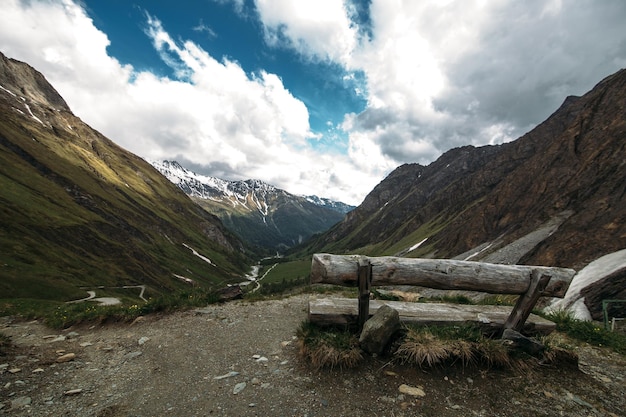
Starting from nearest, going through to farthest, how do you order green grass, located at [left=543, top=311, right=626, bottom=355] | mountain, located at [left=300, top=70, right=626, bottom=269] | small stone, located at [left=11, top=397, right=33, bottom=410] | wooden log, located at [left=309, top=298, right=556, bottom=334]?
small stone, located at [left=11, top=397, right=33, bottom=410] → wooden log, located at [left=309, top=298, right=556, bottom=334] → green grass, located at [left=543, top=311, right=626, bottom=355] → mountain, located at [left=300, top=70, right=626, bottom=269]

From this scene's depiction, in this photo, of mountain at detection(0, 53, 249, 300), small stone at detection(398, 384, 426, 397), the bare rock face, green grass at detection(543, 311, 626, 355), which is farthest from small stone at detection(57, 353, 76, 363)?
mountain at detection(0, 53, 249, 300)

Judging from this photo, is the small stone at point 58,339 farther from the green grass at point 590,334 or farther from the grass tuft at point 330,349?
Answer: the green grass at point 590,334

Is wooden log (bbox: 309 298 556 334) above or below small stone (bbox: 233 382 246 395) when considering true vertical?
above

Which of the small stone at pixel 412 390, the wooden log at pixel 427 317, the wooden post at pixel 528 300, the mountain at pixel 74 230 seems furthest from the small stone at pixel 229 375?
the mountain at pixel 74 230

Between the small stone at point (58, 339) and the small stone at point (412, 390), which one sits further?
the small stone at point (58, 339)

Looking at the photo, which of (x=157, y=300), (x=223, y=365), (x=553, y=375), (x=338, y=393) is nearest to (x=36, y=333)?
(x=157, y=300)

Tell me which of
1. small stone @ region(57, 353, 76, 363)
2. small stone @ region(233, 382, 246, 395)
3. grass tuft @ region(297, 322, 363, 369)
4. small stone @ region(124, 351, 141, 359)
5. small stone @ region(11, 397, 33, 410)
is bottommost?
small stone @ region(11, 397, 33, 410)

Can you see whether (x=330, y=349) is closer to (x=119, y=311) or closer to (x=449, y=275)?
(x=449, y=275)

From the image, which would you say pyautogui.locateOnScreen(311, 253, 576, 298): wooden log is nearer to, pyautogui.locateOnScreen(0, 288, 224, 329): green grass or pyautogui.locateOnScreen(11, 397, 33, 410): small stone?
pyautogui.locateOnScreen(11, 397, 33, 410): small stone

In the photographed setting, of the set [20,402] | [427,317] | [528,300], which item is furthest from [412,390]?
[20,402]

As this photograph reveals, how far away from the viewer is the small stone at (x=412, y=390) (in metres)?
6.83

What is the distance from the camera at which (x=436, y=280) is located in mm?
8820

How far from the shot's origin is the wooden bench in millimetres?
8484

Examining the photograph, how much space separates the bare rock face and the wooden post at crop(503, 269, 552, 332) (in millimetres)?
3691
